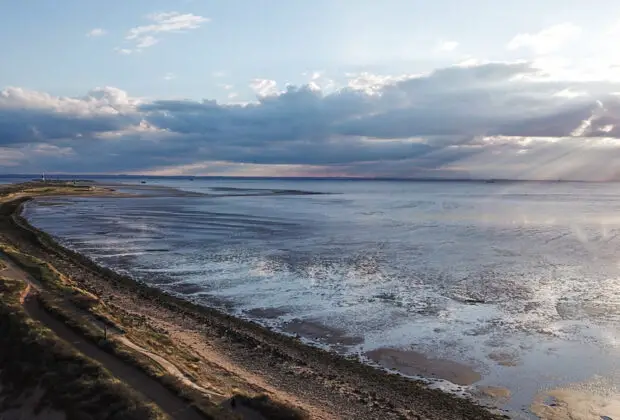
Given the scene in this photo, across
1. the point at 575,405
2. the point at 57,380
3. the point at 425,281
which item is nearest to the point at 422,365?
the point at 575,405

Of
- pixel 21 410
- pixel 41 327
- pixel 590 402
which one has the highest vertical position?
pixel 41 327

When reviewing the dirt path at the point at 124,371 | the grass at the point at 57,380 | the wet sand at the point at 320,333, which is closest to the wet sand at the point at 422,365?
the wet sand at the point at 320,333

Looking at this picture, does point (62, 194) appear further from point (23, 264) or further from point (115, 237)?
point (23, 264)

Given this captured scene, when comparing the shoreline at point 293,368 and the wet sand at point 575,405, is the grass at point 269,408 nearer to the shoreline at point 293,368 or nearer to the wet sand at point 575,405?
the shoreline at point 293,368

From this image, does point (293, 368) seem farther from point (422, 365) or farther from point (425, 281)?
point (425, 281)

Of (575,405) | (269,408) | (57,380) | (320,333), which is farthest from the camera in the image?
(320,333)

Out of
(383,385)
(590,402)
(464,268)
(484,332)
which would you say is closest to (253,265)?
(464,268)
